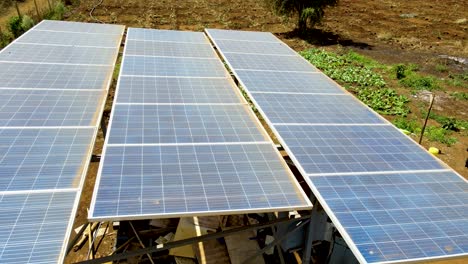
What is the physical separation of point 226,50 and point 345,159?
888cm

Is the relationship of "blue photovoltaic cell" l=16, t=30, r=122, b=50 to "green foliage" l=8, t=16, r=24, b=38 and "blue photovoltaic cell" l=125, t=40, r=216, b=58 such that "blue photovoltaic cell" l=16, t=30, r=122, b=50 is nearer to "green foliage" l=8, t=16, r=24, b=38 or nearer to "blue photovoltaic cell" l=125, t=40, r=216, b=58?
"blue photovoltaic cell" l=125, t=40, r=216, b=58

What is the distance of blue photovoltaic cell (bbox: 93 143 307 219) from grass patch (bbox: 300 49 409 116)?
15503mm

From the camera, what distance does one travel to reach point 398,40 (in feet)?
115

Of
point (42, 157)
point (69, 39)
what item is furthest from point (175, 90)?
point (69, 39)

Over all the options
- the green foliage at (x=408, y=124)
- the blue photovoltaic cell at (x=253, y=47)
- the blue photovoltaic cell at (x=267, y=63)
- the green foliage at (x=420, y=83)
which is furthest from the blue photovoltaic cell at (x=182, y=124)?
the green foliage at (x=420, y=83)

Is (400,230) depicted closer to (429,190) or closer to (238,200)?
(429,190)

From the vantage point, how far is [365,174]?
783 centimetres

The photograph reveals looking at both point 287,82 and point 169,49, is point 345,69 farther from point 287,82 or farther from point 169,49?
point 169,49

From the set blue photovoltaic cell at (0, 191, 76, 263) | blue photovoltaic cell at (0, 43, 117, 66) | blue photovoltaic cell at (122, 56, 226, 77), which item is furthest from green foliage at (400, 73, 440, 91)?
blue photovoltaic cell at (0, 191, 76, 263)

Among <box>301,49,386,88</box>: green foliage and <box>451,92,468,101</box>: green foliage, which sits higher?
Result: <box>301,49,386,88</box>: green foliage

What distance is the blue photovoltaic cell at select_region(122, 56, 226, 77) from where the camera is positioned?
1248cm

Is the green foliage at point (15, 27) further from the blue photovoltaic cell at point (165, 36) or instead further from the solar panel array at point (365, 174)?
the solar panel array at point (365, 174)

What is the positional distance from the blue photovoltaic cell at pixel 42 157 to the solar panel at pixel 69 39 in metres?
7.52

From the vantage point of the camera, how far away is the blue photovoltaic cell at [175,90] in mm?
10531
